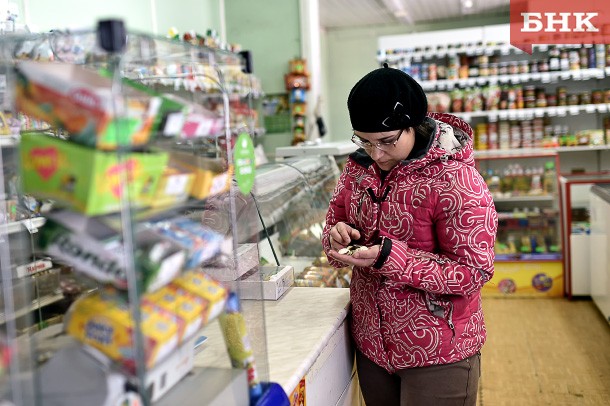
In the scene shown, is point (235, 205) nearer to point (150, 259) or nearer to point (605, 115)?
point (150, 259)

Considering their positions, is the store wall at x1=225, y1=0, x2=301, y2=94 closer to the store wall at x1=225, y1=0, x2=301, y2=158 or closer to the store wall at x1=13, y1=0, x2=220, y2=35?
the store wall at x1=225, y1=0, x2=301, y2=158

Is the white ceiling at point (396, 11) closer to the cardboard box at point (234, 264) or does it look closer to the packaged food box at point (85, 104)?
the cardboard box at point (234, 264)

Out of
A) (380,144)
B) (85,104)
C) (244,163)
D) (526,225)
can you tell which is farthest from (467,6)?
(85,104)

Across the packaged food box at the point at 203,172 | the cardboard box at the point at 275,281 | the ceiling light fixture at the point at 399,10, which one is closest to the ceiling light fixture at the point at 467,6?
the ceiling light fixture at the point at 399,10

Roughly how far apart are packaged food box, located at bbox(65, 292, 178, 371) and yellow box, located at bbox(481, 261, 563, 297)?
212 inches

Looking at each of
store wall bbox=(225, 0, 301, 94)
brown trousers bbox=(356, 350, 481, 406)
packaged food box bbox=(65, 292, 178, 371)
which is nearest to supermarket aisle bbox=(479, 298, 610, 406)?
brown trousers bbox=(356, 350, 481, 406)

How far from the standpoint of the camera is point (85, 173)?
0.96 m

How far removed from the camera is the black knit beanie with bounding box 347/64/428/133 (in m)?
1.83

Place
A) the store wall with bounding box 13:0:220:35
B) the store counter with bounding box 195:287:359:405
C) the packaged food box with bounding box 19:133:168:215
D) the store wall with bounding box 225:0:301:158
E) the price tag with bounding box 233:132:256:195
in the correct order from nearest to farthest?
the packaged food box with bounding box 19:133:168:215, the price tag with bounding box 233:132:256:195, the store counter with bounding box 195:287:359:405, the store wall with bounding box 13:0:220:35, the store wall with bounding box 225:0:301:158

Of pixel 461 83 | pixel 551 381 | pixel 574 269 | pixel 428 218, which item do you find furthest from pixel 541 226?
pixel 428 218

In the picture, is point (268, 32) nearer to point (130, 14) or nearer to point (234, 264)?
point (130, 14)

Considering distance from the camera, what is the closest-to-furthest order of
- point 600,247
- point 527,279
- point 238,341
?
point 238,341, point 600,247, point 527,279

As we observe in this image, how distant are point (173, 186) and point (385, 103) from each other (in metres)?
0.90

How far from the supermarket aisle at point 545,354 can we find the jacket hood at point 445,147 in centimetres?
227
